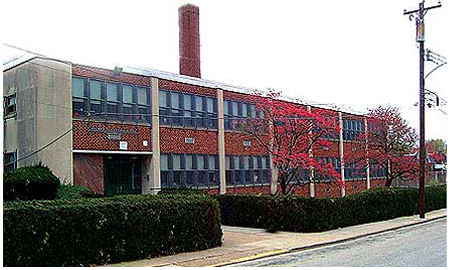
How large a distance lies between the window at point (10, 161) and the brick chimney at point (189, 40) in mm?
10750

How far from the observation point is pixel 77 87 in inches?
965

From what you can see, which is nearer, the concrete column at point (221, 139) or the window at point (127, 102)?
the window at point (127, 102)

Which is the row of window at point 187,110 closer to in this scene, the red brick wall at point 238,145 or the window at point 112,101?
the red brick wall at point 238,145

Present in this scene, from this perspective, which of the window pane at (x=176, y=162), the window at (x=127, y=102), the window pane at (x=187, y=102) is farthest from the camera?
the window pane at (x=187, y=102)

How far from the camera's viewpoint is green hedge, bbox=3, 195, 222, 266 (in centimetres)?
1163

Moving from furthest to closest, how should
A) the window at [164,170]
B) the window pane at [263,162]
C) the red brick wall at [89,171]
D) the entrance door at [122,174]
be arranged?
1. the window pane at [263,162]
2. the window at [164,170]
3. the entrance door at [122,174]
4. the red brick wall at [89,171]

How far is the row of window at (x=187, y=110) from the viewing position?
93.6ft

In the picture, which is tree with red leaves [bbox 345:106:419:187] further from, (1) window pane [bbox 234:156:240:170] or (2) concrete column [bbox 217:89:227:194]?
(2) concrete column [bbox 217:89:227:194]

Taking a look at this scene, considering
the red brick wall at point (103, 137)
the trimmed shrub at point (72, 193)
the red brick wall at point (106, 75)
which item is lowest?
the trimmed shrub at point (72, 193)

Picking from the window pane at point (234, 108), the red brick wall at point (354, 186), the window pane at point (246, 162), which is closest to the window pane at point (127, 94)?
the window pane at point (234, 108)

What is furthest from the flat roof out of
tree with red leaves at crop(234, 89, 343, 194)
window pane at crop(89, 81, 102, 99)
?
tree with red leaves at crop(234, 89, 343, 194)

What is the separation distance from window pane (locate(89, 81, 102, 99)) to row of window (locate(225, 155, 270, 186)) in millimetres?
9311

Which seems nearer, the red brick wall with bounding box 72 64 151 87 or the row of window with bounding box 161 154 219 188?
the red brick wall with bounding box 72 64 151 87

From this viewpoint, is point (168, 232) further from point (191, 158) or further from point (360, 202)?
point (191, 158)
